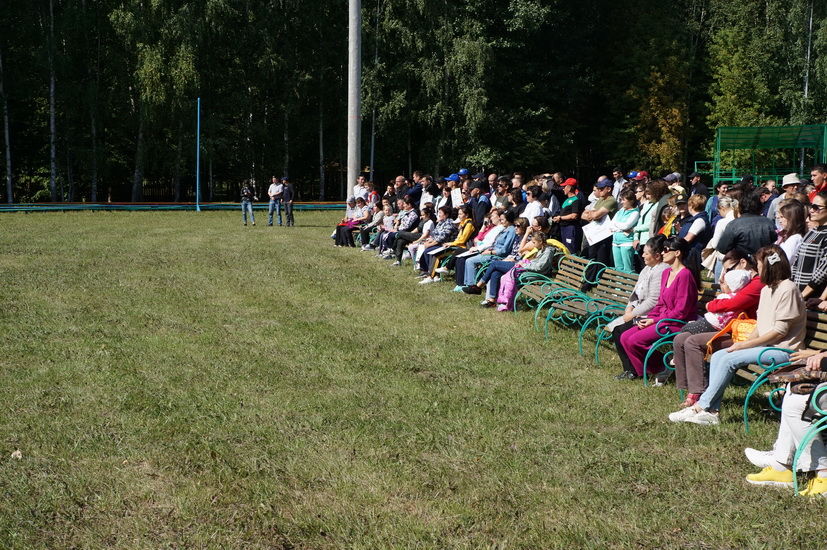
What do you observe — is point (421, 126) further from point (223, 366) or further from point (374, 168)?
point (223, 366)

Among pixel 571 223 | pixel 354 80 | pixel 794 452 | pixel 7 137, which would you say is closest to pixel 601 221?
pixel 571 223

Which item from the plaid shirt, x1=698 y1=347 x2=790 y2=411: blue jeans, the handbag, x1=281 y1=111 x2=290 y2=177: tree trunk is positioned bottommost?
x1=698 y1=347 x2=790 y2=411: blue jeans

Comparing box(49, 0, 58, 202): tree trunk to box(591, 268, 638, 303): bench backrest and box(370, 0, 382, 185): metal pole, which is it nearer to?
box(370, 0, 382, 185): metal pole

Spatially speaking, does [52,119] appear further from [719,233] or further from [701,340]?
[701,340]

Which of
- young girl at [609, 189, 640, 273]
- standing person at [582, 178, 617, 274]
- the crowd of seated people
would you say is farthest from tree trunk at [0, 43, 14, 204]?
young girl at [609, 189, 640, 273]

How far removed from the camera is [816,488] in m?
4.69

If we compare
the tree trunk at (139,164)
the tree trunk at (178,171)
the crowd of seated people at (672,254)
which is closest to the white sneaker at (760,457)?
the crowd of seated people at (672,254)

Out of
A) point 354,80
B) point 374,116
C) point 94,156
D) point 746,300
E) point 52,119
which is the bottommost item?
point 746,300

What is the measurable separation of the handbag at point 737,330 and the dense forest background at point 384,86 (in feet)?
102

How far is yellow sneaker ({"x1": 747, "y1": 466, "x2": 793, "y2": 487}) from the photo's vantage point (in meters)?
4.85

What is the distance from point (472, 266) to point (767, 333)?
20.9ft

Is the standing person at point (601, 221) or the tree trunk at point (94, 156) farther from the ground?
the tree trunk at point (94, 156)

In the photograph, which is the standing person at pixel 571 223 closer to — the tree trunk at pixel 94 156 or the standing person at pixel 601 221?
the standing person at pixel 601 221

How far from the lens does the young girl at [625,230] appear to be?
11.5 m
